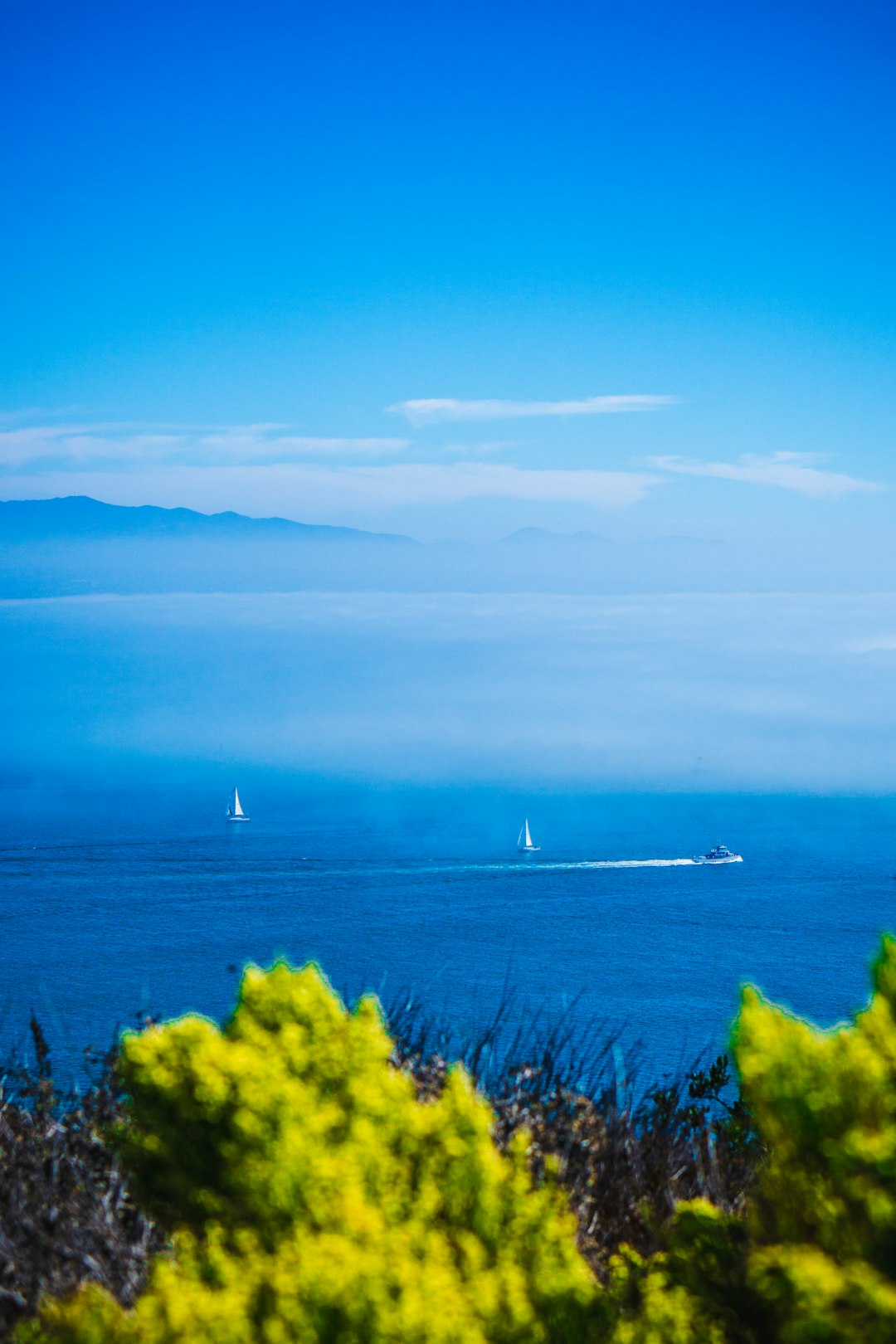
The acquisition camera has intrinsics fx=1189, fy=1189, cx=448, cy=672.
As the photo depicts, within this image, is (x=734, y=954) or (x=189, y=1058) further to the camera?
(x=734, y=954)

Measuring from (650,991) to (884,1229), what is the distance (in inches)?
2017

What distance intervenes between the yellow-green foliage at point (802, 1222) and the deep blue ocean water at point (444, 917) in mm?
20037

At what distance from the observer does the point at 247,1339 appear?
535 centimetres

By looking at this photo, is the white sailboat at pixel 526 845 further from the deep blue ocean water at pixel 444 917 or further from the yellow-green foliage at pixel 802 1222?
the yellow-green foliage at pixel 802 1222

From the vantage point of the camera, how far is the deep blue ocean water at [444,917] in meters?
51.2

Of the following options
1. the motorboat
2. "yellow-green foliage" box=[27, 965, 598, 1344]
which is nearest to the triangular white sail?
the motorboat

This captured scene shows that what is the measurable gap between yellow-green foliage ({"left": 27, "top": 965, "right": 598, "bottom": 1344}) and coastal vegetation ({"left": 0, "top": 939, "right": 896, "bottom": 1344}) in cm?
1

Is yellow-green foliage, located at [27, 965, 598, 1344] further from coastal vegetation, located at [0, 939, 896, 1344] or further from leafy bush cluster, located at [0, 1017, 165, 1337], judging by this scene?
leafy bush cluster, located at [0, 1017, 165, 1337]

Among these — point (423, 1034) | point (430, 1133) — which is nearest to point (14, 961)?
point (423, 1034)

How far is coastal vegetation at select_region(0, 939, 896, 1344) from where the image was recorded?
5.39m

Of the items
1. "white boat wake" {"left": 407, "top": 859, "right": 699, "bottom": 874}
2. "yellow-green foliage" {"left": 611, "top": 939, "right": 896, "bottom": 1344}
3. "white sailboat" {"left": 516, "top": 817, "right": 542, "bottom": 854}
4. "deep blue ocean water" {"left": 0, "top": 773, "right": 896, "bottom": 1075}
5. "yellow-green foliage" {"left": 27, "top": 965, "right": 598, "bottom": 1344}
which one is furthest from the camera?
"white sailboat" {"left": 516, "top": 817, "right": 542, "bottom": 854}

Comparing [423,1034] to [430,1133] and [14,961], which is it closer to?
[430,1133]

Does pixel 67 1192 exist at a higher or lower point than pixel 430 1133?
lower

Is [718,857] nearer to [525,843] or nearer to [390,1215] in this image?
[525,843]
